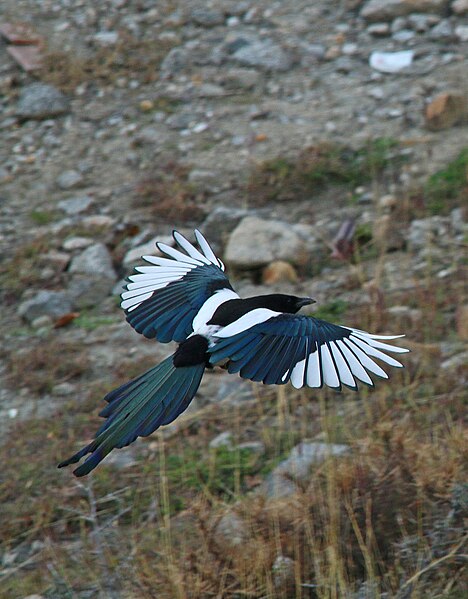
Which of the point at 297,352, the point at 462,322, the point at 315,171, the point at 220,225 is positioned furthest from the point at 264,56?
the point at 297,352

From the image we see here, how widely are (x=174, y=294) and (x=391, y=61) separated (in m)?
2.99

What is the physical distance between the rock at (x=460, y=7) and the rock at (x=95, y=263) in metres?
2.28

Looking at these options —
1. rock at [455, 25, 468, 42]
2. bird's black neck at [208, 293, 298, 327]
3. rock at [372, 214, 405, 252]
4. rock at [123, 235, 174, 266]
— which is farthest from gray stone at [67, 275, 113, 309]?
rock at [455, 25, 468, 42]

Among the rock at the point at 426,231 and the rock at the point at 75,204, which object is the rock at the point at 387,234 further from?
the rock at the point at 75,204

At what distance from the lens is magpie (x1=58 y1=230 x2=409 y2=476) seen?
2.32 meters

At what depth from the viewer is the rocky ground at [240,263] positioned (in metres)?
2.68

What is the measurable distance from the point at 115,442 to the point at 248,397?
135 cm

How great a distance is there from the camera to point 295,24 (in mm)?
5980

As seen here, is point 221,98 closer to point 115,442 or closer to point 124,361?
point 124,361

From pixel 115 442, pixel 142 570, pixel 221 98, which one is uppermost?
pixel 115 442

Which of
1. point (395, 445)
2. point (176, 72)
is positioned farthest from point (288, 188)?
point (395, 445)

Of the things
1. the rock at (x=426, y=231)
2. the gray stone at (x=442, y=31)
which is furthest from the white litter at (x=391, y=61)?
the rock at (x=426, y=231)

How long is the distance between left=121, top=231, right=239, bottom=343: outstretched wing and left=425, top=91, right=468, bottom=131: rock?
2.07 metres

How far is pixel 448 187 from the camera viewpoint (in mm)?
4484
